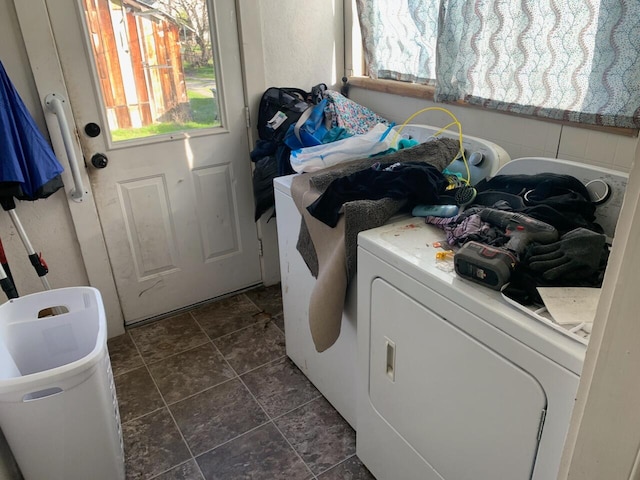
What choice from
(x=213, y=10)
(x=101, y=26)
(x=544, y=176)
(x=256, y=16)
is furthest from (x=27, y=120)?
(x=544, y=176)

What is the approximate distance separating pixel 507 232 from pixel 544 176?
1.04 ft

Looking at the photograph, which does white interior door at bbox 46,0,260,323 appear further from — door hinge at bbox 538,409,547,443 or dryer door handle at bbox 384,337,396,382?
door hinge at bbox 538,409,547,443

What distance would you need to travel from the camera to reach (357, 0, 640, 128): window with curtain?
53.9 inches

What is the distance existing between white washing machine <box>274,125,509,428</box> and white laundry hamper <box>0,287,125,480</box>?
27.6 inches

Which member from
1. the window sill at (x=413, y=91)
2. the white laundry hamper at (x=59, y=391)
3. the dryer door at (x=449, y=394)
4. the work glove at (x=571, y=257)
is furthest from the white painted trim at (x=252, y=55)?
the work glove at (x=571, y=257)

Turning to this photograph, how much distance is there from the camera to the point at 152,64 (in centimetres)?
211

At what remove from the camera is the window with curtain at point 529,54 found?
4.50 ft

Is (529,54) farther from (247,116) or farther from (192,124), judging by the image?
(192,124)

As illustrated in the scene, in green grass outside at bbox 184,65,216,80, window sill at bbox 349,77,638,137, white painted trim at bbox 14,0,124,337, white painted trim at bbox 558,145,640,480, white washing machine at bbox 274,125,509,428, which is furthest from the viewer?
green grass outside at bbox 184,65,216,80

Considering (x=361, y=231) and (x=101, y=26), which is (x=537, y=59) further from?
(x=101, y=26)

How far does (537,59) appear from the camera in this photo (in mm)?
1587

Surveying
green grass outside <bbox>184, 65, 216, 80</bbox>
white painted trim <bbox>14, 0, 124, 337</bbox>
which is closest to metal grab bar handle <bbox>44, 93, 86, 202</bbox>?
white painted trim <bbox>14, 0, 124, 337</bbox>

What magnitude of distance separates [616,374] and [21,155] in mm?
1958

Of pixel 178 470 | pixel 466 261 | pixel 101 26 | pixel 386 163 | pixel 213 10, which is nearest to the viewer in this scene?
pixel 466 261
